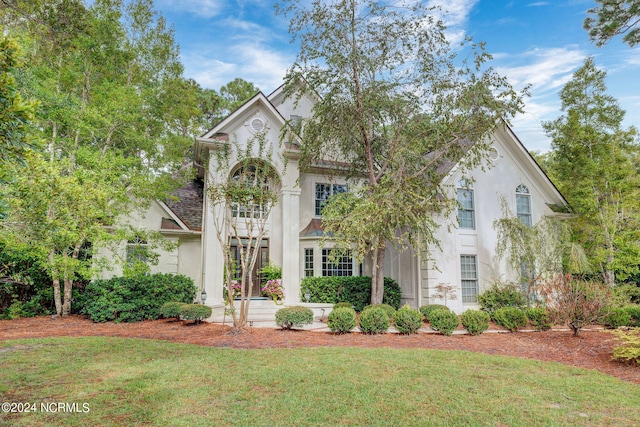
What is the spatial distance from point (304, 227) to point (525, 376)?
11996 mm

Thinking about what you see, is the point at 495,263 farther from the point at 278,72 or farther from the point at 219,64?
the point at 219,64

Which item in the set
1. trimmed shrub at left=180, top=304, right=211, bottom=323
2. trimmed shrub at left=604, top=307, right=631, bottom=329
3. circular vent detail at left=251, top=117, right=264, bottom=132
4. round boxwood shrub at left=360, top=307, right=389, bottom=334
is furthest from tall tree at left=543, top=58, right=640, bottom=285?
trimmed shrub at left=180, top=304, right=211, bottom=323

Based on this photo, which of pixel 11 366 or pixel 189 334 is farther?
pixel 189 334

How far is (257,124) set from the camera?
50.3ft

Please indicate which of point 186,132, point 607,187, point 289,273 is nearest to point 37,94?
point 289,273

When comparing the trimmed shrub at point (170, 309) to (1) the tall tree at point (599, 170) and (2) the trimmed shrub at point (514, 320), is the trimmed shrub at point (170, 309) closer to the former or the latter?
(2) the trimmed shrub at point (514, 320)

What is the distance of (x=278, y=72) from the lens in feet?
46.2

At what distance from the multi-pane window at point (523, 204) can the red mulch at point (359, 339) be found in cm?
671

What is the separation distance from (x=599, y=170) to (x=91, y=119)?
70.2 feet

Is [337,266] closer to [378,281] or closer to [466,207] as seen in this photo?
[378,281]

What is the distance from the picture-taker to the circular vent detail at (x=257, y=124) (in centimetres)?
1528

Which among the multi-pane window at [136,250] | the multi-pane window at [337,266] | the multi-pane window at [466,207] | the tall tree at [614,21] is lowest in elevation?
the multi-pane window at [337,266]

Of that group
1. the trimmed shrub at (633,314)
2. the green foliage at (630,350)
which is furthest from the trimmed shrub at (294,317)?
the trimmed shrub at (633,314)

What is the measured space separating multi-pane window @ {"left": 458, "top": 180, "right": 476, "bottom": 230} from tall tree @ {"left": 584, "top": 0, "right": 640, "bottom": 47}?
7.58 m
